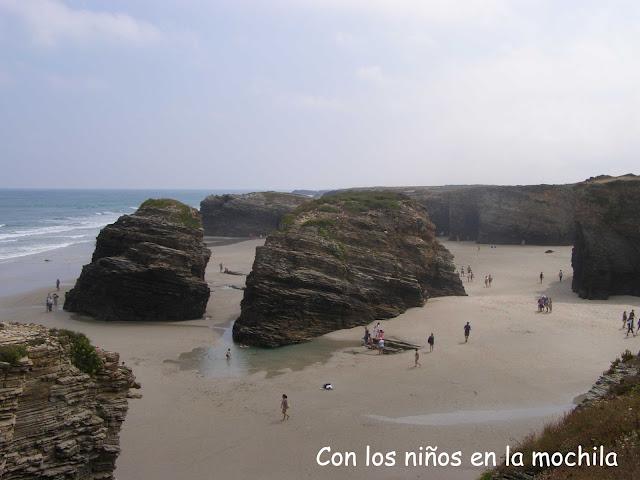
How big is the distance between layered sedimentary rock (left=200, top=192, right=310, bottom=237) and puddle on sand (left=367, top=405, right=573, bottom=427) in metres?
68.5

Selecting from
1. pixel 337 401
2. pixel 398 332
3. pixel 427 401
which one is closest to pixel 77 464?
pixel 337 401

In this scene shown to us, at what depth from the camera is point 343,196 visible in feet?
133

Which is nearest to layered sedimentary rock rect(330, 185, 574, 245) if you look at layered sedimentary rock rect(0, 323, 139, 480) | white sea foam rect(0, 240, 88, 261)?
white sea foam rect(0, 240, 88, 261)

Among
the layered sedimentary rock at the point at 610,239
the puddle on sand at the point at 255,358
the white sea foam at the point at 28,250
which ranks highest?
the layered sedimentary rock at the point at 610,239

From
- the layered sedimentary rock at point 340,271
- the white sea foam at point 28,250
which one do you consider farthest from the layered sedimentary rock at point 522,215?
the white sea foam at point 28,250

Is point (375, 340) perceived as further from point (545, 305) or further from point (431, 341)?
point (545, 305)

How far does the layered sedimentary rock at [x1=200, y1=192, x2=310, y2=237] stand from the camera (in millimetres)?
88375

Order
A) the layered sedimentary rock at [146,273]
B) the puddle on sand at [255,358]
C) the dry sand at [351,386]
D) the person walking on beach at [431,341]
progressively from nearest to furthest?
the dry sand at [351,386]
the puddle on sand at [255,358]
the person walking on beach at [431,341]
the layered sedimentary rock at [146,273]

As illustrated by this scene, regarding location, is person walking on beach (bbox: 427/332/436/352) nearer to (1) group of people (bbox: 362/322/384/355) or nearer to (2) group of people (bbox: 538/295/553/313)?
(1) group of people (bbox: 362/322/384/355)

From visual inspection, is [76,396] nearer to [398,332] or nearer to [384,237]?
[398,332]

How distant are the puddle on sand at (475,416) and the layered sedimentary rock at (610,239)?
2175 cm

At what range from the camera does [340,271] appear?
32156 millimetres

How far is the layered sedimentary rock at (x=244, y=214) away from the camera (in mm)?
88375

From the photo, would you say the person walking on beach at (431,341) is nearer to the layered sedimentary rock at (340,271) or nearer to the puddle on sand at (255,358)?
the puddle on sand at (255,358)
